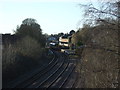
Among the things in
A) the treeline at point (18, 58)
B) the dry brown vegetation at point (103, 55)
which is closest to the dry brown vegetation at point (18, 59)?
the treeline at point (18, 58)

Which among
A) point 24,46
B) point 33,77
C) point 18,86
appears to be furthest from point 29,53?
point 18,86

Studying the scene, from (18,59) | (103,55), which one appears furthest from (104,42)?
(18,59)

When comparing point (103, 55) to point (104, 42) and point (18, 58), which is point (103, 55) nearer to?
point (104, 42)

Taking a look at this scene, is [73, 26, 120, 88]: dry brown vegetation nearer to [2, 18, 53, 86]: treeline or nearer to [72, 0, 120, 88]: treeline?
[72, 0, 120, 88]: treeline

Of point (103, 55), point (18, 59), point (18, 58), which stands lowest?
point (18, 59)

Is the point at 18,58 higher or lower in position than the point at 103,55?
lower

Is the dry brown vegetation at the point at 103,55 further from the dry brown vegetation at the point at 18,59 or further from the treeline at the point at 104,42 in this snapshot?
the dry brown vegetation at the point at 18,59

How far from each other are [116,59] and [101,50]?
0.50 meters

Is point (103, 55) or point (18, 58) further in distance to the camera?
point (18, 58)

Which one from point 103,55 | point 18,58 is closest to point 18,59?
point 18,58

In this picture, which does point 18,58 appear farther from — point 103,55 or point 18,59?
point 103,55

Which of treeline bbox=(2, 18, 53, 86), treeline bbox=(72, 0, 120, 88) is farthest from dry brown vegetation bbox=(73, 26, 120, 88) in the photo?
treeline bbox=(2, 18, 53, 86)

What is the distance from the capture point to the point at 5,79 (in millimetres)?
23016

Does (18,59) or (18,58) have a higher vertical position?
(18,58)
